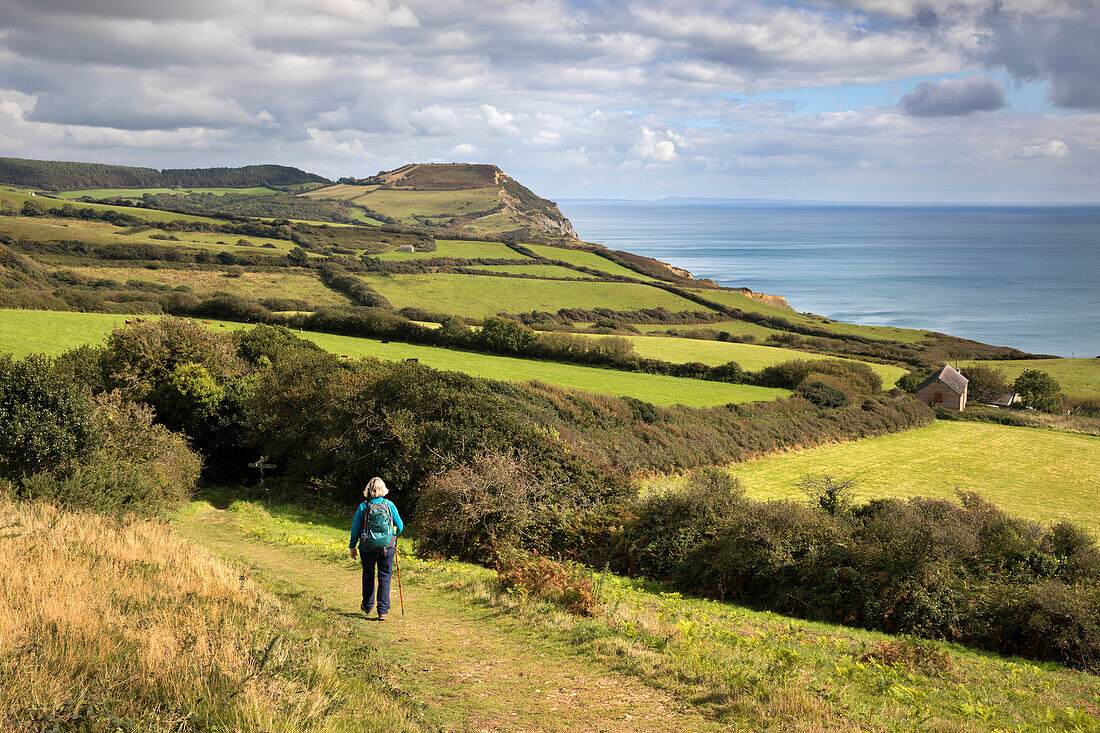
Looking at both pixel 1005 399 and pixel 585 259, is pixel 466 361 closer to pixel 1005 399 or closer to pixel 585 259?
pixel 1005 399

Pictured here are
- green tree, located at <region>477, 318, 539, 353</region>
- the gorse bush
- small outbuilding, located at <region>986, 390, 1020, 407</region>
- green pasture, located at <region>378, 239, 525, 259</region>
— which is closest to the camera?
the gorse bush

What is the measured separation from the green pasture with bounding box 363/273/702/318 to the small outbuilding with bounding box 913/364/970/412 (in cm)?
3731

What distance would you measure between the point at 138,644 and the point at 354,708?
6.59 ft

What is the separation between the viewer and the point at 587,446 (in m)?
24.1

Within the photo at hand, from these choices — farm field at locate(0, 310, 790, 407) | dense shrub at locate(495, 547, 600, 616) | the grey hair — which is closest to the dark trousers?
the grey hair

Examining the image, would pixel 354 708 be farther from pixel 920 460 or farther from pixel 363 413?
pixel 920 460

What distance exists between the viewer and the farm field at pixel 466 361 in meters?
34.9

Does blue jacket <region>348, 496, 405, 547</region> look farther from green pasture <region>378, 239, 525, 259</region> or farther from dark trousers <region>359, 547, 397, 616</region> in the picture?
green pasture <region>378, 239, 525, 259</region>

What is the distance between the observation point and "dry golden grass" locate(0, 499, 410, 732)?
4441mm

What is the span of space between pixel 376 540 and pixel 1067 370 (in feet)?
290

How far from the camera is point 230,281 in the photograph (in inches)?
2916

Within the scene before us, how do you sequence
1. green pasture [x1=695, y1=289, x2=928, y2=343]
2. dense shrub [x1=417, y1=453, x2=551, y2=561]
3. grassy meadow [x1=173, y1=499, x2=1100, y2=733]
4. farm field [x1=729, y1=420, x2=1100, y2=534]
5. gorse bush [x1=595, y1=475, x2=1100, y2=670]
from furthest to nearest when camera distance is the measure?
green pasture [x1=695, y1=289, x2=928, y2=343] → farm field [x1=729, y1=420, x2=1100, y2=534] → dense shrub [x1=417, y1=453, x2=551, y2=561] → gorse bush [x1=595, y1=475, x2=1100, y2=670] → grassy meadow [x1=173, y1=499, x2=1100, y2=733]

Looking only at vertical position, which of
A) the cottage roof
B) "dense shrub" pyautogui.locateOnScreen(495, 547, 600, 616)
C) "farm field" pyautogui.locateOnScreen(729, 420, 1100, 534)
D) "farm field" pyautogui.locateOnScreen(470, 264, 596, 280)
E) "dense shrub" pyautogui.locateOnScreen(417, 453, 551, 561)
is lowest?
"farm field" pyautogui.locateOnScreen(729, 420, 1100, 534)

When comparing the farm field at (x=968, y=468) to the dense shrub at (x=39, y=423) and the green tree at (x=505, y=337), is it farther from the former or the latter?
the dense shrub at (x=39, y=423)
